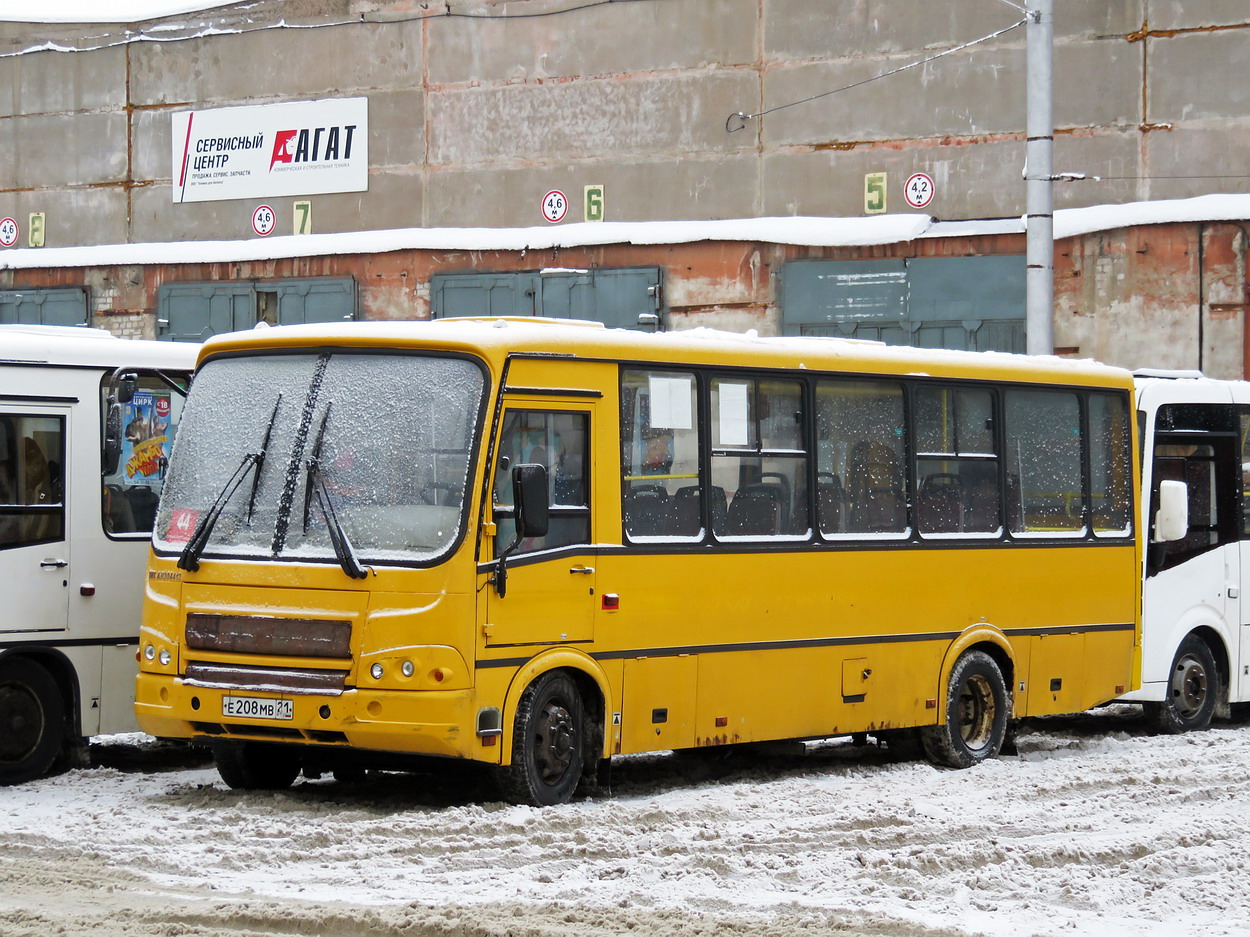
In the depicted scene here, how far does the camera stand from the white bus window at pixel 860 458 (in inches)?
509

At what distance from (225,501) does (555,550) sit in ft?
5.86

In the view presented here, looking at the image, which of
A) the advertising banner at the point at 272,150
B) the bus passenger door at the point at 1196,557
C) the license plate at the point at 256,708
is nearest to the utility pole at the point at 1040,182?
the bus passenger door at the point at 1196,557

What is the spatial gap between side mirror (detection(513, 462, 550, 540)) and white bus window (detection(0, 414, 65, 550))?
3.33 metres

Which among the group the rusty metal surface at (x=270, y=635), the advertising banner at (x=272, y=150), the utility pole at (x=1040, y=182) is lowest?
the rusty metal surface at (x=270, y=635)

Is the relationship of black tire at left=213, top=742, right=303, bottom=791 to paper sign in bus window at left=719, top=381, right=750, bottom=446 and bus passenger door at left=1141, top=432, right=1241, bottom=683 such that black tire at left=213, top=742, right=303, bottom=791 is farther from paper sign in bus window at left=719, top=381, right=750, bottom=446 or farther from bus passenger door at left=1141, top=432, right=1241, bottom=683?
bus passenger door at left=1141, top=432, right=1241, bottom=683

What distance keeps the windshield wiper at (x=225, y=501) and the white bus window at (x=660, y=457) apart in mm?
1973

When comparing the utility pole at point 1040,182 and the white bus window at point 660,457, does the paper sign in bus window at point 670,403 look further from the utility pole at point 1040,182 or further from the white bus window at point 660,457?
the utility pole at point 1040,182

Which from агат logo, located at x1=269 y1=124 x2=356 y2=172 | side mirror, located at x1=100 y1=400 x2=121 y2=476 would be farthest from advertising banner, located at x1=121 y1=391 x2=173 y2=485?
агат logo, located at x1=269 y1=124 x2=356 y2=172

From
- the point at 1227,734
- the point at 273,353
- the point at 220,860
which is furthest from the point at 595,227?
the point at 220,860

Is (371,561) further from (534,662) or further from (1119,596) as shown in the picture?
(1119,596)

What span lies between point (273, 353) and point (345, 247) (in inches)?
953

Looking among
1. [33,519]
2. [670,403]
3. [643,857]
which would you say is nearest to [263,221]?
[33,519]

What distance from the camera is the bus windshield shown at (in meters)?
10.6

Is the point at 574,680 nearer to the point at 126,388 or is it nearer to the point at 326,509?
the point at 326,509
